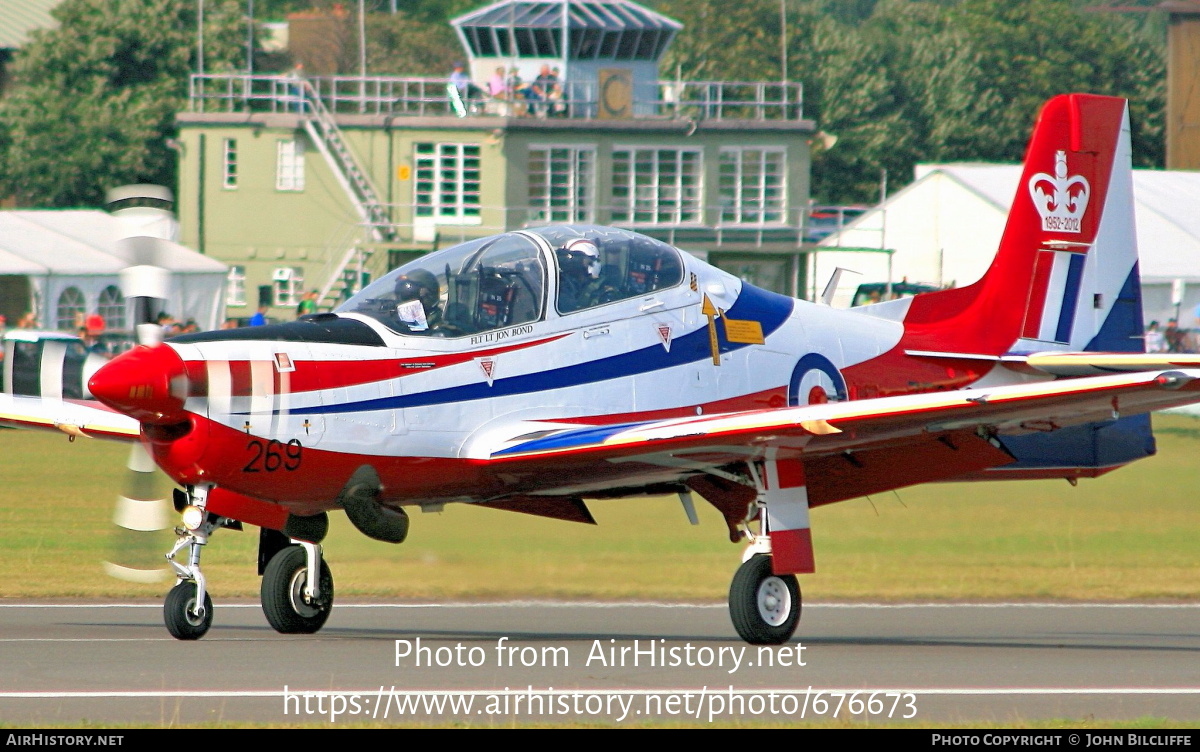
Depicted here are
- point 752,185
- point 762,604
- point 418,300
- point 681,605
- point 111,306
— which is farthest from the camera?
point 752,185

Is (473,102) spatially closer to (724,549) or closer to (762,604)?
(724,549)

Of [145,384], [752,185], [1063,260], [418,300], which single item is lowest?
[145,384]

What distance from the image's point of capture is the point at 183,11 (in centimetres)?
5175

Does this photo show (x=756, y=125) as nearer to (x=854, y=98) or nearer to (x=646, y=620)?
(x=854, y=98)

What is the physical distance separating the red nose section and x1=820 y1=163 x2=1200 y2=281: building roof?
1047 inches

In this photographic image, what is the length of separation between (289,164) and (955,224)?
16.6 metres

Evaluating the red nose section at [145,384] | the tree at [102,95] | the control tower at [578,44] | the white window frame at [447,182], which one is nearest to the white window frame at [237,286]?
the white window frame at [447,182]

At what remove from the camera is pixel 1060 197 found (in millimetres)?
12328

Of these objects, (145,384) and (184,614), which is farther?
(184,614)

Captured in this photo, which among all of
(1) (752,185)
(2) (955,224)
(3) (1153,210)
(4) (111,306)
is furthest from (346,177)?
(3) (1153,210)

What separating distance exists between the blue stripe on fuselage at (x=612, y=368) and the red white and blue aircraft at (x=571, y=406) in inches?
0.5

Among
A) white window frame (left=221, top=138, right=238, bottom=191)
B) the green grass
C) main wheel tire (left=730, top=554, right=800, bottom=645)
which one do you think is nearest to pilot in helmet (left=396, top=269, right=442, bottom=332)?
the green grass

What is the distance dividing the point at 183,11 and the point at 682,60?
70.0 ft
